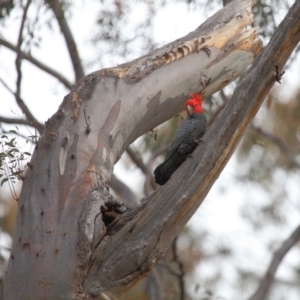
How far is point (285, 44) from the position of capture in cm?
333

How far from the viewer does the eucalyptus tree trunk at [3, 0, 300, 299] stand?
3.31 metres

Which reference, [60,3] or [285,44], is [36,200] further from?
[60,3]

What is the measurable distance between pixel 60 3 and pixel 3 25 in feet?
2.06

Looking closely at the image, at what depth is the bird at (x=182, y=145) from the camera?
11.7 feet

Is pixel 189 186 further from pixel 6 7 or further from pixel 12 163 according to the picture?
pixel 6 7

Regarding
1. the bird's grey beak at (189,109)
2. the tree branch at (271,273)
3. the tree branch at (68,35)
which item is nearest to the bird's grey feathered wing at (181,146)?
the bird's grey beak at (189,109)

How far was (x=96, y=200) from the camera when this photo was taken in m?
3.52

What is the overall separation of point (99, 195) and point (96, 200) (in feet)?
0.19

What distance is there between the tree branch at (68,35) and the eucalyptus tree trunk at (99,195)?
3.13m

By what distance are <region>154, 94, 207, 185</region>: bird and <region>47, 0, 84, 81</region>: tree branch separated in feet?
11.9

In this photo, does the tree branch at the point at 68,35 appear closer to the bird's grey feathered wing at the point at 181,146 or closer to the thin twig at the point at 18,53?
the thin twig at the point at 18,53

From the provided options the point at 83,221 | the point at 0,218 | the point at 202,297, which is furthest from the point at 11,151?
the point at 0,218

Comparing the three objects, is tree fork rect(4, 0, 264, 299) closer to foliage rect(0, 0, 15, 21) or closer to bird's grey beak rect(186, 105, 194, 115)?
bird's grey beak rect(186, 105, 194, 115)

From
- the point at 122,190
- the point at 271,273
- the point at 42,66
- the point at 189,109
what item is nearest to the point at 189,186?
the point at 189,109
